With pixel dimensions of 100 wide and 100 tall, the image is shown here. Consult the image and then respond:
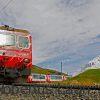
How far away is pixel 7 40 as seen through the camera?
1736cm

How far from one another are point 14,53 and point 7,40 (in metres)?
0.84

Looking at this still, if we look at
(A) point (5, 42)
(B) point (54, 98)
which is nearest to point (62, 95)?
(B) point (54, 98)

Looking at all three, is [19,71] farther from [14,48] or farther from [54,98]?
[54,98]

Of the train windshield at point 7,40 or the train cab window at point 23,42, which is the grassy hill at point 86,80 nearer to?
the train cab window at point 23,42

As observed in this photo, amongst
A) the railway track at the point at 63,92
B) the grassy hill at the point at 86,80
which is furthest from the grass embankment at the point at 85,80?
the railway track at the point at 63,92

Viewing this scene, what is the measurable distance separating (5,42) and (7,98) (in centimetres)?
727

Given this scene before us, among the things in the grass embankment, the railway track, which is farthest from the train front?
the railway track

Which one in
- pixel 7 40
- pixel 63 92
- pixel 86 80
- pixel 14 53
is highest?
pixel 7 40

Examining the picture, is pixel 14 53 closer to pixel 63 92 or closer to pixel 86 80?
pixel 86 80

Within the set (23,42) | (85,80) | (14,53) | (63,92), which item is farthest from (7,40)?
(63,92)

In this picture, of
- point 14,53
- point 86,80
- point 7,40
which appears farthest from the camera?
point 86,80

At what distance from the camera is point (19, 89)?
12.1 metres

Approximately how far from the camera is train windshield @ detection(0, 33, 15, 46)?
1703 centimetres

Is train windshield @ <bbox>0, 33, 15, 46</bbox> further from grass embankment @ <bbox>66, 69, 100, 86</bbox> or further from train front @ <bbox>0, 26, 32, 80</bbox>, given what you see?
grass embankment @ <bbox>66, 69, 100, 86</bbox>
